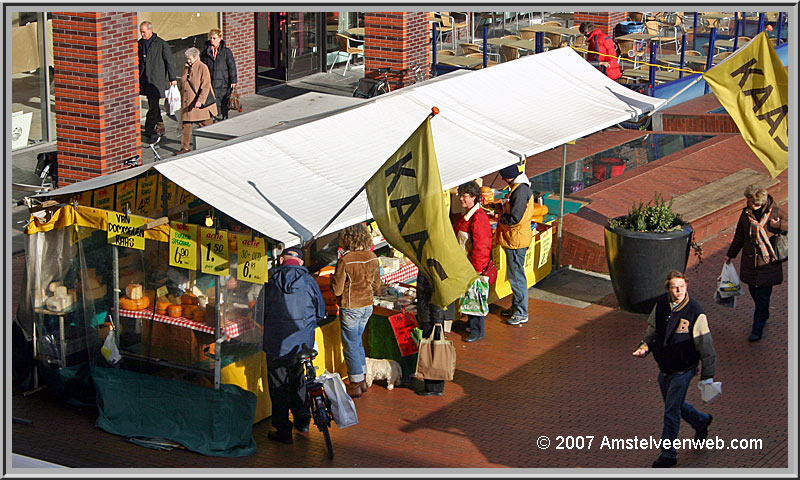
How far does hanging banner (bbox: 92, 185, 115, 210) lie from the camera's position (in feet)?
35.4

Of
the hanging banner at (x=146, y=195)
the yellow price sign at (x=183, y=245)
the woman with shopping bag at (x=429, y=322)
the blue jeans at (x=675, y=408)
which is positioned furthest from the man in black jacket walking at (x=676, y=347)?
the hanging banner at (x=146, y=195)

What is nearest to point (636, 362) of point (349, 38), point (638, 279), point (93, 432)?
point (638, 279)

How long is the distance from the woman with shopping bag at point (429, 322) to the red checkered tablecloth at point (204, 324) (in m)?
1.71

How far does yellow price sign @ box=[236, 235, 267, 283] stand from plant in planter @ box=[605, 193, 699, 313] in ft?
14.7

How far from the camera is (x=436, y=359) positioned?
34.3ft

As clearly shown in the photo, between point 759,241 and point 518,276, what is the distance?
2557mm

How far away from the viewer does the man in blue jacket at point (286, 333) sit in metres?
9.62

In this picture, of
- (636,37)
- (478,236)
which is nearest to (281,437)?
(478,236)

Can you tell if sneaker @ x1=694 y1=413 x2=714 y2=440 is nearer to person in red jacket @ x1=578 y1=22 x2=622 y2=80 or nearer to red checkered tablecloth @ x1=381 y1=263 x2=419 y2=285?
red checkered tablecloth @ x1=381 y1=263 x2=419 y2=285

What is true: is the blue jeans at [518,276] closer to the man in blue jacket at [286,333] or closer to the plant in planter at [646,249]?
the plant in planter at [646,249]

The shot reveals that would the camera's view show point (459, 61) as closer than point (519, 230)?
No

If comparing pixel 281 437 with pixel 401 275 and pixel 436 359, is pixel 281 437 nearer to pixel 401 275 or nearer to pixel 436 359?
pixel 436 359

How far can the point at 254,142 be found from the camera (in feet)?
35.9

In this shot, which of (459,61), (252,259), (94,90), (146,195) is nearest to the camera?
(252,259)
